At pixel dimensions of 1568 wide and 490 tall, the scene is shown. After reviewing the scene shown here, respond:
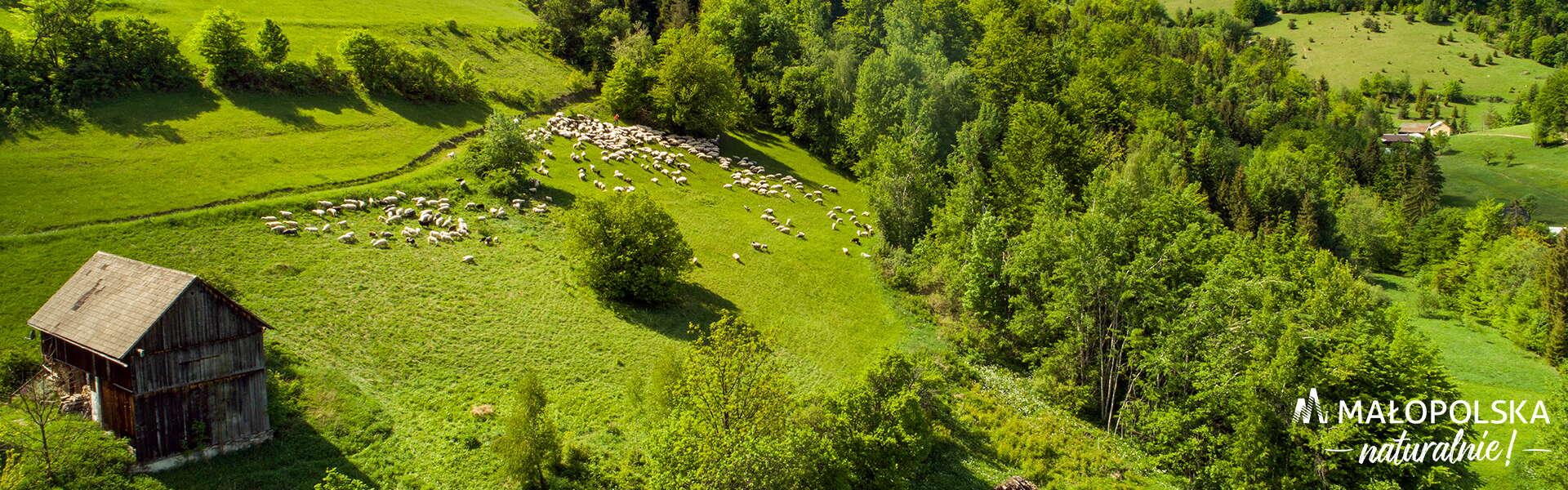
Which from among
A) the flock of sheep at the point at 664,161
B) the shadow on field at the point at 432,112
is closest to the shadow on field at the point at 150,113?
the shadow on field at the point at 432,112

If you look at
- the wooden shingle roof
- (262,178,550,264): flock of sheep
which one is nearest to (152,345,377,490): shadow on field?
the wooden shingle roof

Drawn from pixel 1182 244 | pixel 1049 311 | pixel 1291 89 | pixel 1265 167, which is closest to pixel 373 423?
pixel 1049 311

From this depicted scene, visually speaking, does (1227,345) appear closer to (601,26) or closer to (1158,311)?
(1158,311)

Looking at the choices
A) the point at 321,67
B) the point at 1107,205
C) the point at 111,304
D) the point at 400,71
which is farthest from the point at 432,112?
the point at 1107,205

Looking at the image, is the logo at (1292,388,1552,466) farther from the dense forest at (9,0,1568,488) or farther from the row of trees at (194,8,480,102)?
Answer: the row of trees at (194,8,480,102)

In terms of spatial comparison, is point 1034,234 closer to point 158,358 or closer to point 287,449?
point 287,449

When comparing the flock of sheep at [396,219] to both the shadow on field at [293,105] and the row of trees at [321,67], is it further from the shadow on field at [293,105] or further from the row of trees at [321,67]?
the row of trees at [321,67]

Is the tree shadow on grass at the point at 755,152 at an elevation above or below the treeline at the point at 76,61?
below
